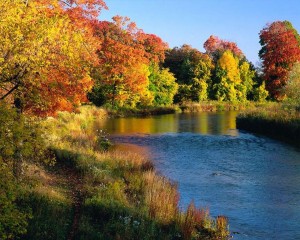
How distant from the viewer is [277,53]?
7600 centimetres

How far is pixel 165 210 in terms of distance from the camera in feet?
45.3

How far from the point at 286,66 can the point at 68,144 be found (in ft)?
198

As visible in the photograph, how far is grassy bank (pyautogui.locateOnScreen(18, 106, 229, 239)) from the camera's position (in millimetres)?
11875

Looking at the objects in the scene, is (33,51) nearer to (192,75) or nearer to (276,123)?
(276,123)

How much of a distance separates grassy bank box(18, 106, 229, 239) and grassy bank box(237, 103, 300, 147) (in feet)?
66.9

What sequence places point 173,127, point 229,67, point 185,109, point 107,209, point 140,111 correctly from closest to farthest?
point 107,209 < point 173,127 < point 140,111 < point 185,109 < point 229,67

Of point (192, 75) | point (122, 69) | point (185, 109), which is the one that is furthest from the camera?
point (192, 75)

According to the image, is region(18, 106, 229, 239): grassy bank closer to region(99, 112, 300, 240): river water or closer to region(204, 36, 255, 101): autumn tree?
region(99, 112, 300, 240): river water

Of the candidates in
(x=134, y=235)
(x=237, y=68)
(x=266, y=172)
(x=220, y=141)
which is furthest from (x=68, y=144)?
(x=237, y=68)

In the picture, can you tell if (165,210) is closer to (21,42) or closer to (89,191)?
(89,191)

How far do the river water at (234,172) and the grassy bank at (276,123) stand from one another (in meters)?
1.81

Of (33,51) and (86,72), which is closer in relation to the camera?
(33,51)

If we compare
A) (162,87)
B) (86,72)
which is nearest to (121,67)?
(162,87)

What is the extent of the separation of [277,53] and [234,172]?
57670 mm
